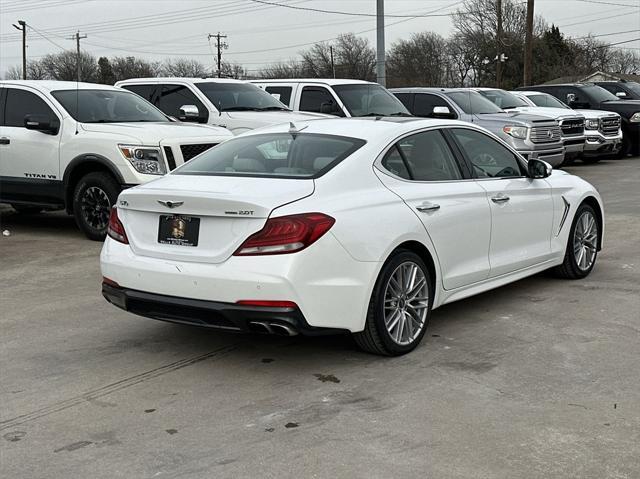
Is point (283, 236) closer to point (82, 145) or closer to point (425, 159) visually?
point (425, 159)

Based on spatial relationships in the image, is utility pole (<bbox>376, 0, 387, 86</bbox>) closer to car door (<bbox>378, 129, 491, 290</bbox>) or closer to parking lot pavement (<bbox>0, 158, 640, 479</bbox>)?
parking lot pavement (<bbox>0, 158, 640, 479</bbox>)

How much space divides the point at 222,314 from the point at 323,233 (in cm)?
73

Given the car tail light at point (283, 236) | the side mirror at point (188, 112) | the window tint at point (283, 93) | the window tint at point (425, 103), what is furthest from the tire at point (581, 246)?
the window tint at point (425, 103)

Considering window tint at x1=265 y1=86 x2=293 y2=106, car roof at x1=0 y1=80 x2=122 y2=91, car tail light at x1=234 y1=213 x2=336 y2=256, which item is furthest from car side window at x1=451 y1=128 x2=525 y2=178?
window tint at x1=265 y1=86 x2=293 y2=106

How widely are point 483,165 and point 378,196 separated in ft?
4.93

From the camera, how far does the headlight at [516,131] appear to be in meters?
16.1

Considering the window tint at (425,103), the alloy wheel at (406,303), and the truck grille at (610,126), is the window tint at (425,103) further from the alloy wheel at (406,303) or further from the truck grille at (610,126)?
the alloy wheel at (406,303)

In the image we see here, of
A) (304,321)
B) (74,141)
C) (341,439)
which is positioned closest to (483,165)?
(304,321)

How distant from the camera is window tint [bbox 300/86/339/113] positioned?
47.6 ft

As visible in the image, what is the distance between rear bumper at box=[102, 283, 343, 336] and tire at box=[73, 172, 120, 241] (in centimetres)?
479

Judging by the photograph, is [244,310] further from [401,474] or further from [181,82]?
[181,82]

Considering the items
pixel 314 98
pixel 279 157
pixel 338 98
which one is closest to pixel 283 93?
pixel 314 98

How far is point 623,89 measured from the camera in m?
24.8

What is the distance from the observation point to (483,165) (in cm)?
643
